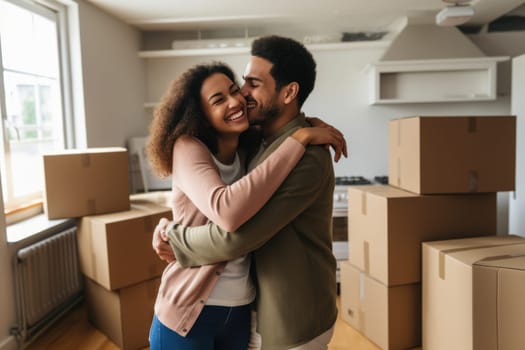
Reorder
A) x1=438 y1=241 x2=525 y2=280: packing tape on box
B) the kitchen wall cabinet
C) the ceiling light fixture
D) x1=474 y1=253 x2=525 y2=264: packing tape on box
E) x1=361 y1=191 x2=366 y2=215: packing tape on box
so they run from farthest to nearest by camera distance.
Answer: the kitchen wall cabinet < the ceiling light fixture < x1=361 y1=191 x2=366 y2=215: packing tape on box < x1=438 y1=241 x2=525 y2=280: packing tape on box < x1=474 y1=253 x2=525 y2=264: packing tape on box

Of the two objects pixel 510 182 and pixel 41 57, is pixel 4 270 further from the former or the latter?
pixel 510 182

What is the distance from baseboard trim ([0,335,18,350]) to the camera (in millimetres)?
2387

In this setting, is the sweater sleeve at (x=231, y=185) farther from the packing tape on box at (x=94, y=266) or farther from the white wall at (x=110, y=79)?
the white wall at (x=110, y=79)

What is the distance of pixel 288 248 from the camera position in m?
1.13

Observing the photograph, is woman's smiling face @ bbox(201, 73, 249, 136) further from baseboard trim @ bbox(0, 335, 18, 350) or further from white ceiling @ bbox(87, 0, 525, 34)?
white ceiling @ bbox(87, 0, 525, 34)

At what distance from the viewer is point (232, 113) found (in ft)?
3.95

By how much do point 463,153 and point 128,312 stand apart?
1.99 m

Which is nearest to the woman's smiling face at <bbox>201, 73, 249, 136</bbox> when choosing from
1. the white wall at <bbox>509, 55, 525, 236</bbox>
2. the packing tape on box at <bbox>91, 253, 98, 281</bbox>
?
the packing tape on box at <bbox>91, 253, 98, 281</bbox>

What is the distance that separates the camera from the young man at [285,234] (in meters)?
1.08

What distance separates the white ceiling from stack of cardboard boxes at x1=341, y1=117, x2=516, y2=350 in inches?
54.9

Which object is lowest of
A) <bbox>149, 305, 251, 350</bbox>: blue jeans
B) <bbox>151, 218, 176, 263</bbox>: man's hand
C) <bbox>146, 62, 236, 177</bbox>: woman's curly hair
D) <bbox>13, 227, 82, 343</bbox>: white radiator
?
<bbox>13, 227, 82, 343</bbox>: white radiator

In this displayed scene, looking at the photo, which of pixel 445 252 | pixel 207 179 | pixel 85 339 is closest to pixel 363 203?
pixel 445 252

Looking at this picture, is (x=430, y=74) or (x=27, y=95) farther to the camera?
(x=430, y=74)

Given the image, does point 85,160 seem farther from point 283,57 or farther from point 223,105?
point 283,57
